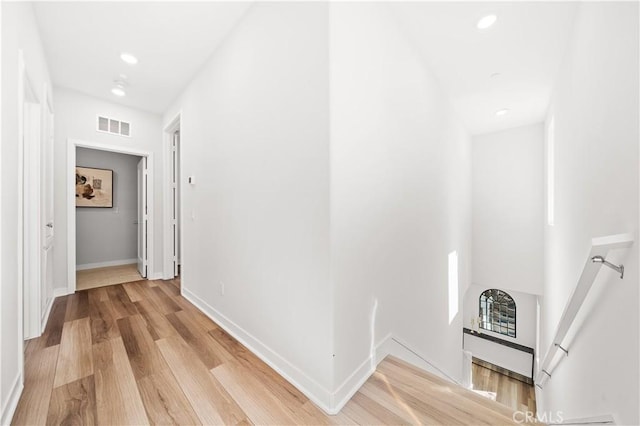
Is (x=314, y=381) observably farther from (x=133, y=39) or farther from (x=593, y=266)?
(x=133, y=39)

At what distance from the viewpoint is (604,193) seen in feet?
4.76

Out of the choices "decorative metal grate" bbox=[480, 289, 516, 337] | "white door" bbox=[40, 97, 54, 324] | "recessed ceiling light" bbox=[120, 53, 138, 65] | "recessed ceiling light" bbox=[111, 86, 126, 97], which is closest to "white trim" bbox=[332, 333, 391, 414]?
"white door" bbox=[40, 97, 54, 324]

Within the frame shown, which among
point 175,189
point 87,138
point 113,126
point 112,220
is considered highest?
point 113,126

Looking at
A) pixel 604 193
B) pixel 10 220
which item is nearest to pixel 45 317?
pixel 10 220

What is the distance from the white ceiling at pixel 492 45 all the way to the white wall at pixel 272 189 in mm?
1168

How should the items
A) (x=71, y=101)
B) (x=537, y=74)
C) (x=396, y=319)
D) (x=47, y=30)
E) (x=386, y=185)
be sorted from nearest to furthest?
1. (x=386, y=185)
2. (x=396, y=319)
3. (x=47, y=30)
4. (x=537, y=74)
5. (x=71, y=101)

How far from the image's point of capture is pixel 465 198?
4.89 m

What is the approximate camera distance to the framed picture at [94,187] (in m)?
4.72

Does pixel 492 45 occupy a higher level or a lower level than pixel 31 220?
higher

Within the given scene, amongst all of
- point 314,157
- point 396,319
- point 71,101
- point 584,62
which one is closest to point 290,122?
point 314,157

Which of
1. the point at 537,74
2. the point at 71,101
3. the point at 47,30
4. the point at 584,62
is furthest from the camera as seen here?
the point at 71,101

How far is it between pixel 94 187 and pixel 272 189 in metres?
5.18

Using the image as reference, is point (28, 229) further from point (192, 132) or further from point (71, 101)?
point (71, 101)

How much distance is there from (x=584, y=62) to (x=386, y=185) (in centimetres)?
175
